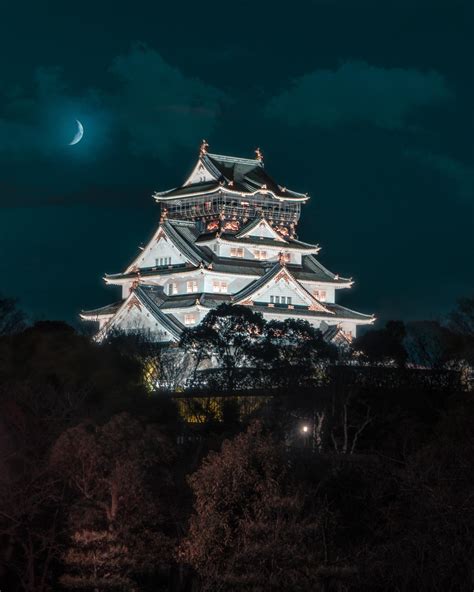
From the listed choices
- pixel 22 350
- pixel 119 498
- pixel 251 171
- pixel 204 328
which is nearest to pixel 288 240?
pixel 251 171

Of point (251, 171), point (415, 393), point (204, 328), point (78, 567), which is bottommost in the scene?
point (78, 567)

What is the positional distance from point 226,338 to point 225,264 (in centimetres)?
1436

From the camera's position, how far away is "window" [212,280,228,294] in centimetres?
6812

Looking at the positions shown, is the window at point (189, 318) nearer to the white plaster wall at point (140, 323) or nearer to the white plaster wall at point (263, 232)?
the white plaster wall at point (140, 323)

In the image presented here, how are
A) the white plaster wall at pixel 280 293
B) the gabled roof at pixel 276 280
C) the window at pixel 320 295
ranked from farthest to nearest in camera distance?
1. the window at pixel 320 295
2. the white plaster wall at pixel 280 293
3. the gabled roof at pixel 276 280

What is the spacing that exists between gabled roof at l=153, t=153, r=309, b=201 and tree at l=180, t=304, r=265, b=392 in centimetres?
1450

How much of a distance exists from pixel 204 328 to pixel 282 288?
41.3 feet

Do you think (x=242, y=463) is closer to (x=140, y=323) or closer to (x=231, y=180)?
(x=140, y=323)

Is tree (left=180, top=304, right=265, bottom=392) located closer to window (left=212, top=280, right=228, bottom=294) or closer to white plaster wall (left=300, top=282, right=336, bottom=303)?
window (left=212, top=280, right=228, bottom=294)

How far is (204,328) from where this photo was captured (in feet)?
181

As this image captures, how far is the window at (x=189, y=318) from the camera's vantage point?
218ft

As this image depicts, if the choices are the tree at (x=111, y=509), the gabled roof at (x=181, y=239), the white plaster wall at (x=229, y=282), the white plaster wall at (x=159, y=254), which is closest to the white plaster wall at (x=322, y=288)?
the white plaster wall at (x=229, y=282)

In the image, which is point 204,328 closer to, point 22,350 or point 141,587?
point 22,350

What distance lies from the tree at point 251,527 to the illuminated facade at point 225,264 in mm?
35852
